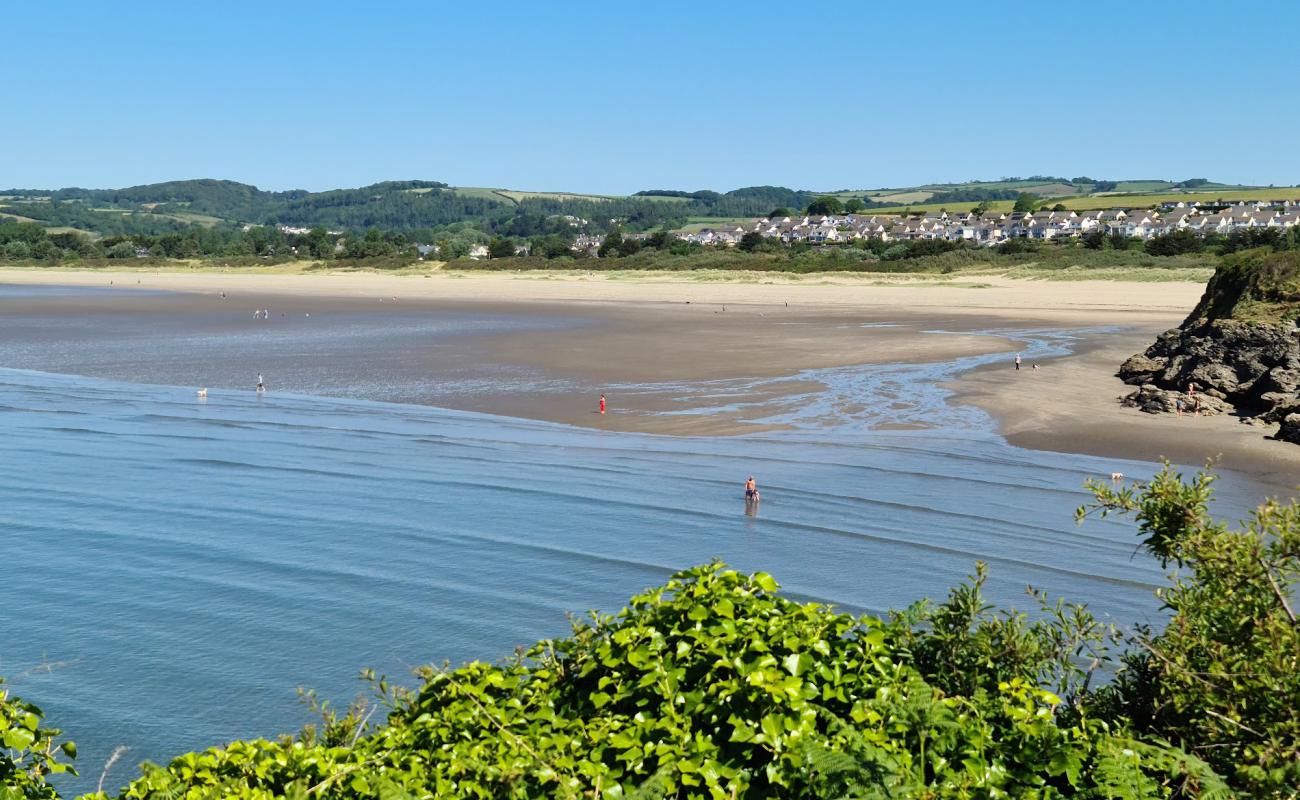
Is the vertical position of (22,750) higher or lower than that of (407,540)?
higher

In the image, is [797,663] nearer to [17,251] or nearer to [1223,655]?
[1223,655]

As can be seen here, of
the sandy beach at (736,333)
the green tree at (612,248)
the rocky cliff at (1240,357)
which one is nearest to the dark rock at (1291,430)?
the rocky cliff at (1240,357)

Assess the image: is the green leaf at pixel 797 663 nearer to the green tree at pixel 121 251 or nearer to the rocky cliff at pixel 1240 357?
the rocky cliff at pixel 1240 357

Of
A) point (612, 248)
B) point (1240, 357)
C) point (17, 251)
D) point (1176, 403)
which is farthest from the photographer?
point (17, 251)

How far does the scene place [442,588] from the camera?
19.0 meters

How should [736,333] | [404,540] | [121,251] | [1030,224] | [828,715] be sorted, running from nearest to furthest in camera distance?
1. [828,715]
2. [404,540]
3. [736,333]
4. [121,251]
5. [1030,224]

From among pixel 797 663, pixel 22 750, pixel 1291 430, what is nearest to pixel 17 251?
pixel 1291 430

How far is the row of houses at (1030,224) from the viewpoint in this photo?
158 m

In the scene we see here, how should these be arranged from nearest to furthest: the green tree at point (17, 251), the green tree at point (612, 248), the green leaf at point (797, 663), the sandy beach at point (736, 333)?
the green leaf at point (797, 663) → the sandy beach at point (736, 333) → the green tree at point (612, 248) → the green tree at point (17, 251)

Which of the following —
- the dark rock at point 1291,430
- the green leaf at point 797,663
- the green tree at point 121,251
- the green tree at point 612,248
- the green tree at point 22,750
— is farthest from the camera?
the green tree at point 121,251

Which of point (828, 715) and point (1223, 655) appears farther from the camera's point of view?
point (1223, 655)

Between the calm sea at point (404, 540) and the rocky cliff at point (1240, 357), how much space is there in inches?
296

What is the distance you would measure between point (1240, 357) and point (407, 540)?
2862 cm

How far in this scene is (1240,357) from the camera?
38.1 meters
